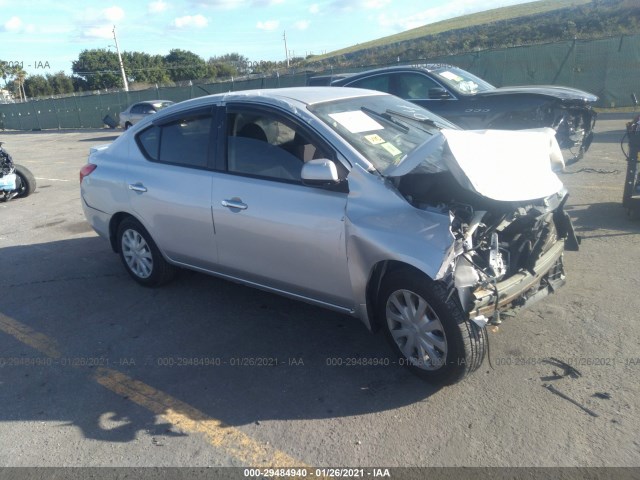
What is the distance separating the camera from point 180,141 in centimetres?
504

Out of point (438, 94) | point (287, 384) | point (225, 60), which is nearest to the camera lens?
point (287, 384)

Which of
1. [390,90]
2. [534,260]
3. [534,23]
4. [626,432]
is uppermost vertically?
[534,23]

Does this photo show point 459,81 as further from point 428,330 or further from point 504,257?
point 428,330

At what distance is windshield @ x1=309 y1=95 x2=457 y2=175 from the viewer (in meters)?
4.00

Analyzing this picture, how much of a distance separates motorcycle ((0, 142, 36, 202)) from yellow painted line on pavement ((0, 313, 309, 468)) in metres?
7.20

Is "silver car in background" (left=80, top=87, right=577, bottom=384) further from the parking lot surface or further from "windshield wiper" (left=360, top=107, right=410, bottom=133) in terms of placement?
the parking lot surface

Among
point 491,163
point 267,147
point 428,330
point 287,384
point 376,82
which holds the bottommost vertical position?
point 287,384

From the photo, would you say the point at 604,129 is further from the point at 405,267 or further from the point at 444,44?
the point at 444,44

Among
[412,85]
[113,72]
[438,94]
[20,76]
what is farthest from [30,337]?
[20,76]

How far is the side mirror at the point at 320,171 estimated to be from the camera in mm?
3717

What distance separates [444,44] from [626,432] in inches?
1895

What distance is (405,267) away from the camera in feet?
11.7

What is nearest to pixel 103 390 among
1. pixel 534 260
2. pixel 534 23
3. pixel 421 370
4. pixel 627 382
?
pixel 421 370

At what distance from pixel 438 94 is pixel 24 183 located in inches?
310
